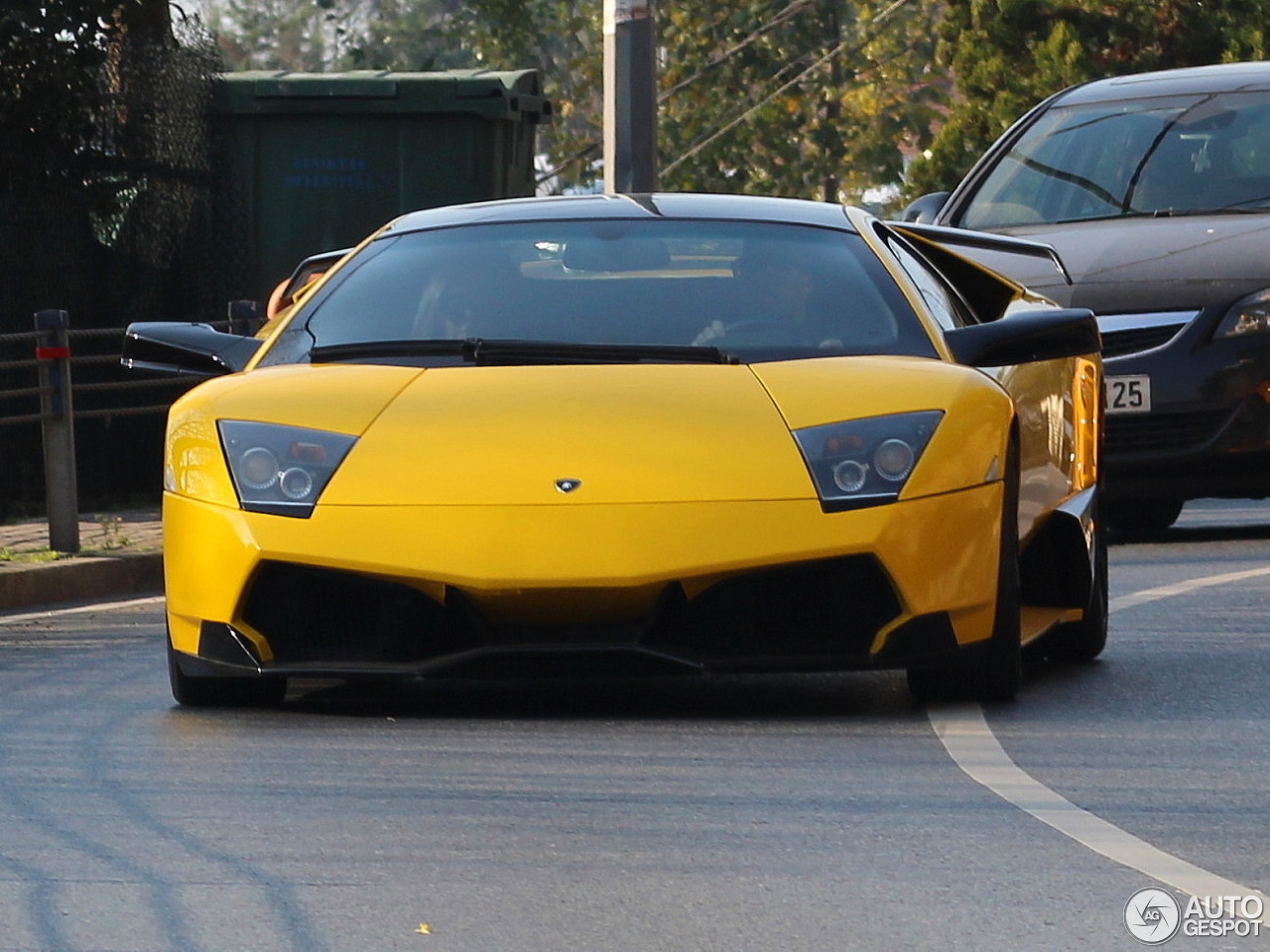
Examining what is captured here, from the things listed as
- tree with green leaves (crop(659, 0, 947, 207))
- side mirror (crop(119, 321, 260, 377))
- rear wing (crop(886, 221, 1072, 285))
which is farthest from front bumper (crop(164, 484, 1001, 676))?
tree with green leaves (crop(659, 0, 947, 207))

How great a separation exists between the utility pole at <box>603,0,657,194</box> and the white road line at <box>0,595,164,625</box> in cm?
736

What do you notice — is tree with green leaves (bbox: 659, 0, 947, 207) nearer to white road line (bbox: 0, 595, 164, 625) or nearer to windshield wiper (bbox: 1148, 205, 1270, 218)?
windshield wiper (bbox: 1148, 205, 1270, 218)

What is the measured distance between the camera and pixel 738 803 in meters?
5.32

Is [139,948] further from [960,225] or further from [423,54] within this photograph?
[423,54]

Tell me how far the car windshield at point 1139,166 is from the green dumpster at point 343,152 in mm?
6049

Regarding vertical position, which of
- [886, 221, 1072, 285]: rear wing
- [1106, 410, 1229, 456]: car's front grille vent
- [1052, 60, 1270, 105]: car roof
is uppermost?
[1052, 60, 1270, 105]: car roof

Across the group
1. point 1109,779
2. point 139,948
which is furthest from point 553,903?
point 1109,779

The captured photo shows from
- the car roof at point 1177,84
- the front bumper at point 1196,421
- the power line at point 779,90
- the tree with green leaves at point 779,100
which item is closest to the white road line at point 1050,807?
the front bumper at point 1196,421

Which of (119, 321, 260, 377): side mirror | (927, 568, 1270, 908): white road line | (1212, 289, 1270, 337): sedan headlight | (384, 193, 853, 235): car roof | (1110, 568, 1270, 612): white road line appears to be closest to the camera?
(927, 568, 1270, 908): white road line

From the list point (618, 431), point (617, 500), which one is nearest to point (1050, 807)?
point (617, 500)

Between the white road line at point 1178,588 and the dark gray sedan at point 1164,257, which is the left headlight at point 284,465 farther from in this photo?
the dark gray sedan at point 1164,257

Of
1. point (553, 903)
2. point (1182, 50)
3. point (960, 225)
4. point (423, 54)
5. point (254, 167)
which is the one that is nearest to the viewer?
point (553, 903)

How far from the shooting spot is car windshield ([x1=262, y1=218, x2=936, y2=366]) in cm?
673

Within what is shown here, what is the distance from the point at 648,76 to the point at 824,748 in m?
11.9
